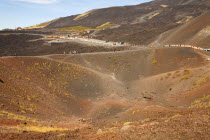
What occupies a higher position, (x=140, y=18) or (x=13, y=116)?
(x=140, y=18)

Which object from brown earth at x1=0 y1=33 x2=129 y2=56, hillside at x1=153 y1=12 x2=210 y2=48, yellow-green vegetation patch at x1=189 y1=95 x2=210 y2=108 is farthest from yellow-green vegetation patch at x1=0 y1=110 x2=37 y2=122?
hillside at x1=153 y1=12 x2=210 y2=48

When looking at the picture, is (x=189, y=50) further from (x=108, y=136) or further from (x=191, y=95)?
(x=108, y=136)

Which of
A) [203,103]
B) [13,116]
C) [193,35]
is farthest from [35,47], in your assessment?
[203,103]

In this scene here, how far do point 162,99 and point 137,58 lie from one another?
21024mm

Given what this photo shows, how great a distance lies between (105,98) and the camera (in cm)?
2973

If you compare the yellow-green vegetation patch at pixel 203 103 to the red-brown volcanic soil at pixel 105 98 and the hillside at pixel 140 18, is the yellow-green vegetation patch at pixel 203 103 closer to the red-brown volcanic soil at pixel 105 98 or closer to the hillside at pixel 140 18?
the red-brown volcanic soil at pixel 105 98

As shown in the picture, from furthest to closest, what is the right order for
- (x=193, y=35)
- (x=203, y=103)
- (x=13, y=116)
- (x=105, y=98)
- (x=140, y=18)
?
(x=140, y=18) < (x=193, y=35) < (x=105, y=98) < (x=203, y=103) < (x=13, y=116)

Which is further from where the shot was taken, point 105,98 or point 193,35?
point 193,35

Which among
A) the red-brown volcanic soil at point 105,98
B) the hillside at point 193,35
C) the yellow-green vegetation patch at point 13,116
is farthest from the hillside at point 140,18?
the yellow-green vegetation patch at point 13,116

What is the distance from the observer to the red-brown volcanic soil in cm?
1399

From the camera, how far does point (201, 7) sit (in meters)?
130

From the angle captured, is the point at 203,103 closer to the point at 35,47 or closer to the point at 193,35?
the point at 193,35

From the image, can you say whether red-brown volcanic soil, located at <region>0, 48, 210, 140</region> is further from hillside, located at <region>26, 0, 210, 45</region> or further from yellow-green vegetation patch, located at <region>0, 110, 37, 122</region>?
hillside, located at <region>26, 0, 210, 45</region>

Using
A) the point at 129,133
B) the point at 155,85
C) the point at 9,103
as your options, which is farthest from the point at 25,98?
the point at 155,85
